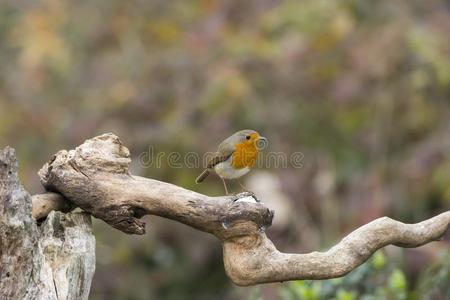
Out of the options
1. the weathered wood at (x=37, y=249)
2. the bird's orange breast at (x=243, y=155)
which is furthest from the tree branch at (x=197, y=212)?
the bird's orange breast at (x=243, y=155)

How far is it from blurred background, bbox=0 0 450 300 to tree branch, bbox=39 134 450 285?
310 cm

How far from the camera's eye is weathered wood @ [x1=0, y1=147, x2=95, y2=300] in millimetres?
2891

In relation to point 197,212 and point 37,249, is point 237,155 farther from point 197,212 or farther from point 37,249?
Answer: point 37,249

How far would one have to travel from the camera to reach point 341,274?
3.17 m

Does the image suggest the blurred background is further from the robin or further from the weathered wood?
the weathered wood

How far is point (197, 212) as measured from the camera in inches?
124

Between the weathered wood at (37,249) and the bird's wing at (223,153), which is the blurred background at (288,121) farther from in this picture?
the weathered wood at (37,249)

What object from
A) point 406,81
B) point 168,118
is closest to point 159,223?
point 168,118

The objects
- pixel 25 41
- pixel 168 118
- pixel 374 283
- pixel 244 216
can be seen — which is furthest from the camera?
pixel 25 41

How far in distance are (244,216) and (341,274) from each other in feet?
1.42

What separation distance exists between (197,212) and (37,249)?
1.97ft

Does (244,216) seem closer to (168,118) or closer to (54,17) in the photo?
(168,118)

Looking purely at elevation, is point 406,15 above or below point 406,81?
above

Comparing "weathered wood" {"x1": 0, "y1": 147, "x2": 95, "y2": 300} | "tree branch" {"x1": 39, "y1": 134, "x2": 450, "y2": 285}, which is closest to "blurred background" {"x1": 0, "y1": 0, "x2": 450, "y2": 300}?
"tree branch" {"x1": 39, "y1": 134, "x2": 450, "y2": 285}
